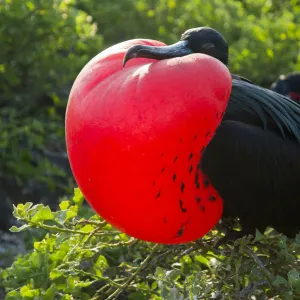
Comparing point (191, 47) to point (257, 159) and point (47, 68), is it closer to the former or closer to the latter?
point (257, 159)

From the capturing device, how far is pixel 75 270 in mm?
2521

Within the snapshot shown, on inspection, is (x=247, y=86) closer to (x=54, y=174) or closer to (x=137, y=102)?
(x=137, y=102)

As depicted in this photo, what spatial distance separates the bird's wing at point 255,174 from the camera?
2361 mm

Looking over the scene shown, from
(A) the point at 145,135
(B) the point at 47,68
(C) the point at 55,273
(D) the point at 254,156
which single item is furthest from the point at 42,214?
(B) the point at 47,68

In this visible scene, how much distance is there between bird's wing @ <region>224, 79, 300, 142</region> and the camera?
8.13 feet

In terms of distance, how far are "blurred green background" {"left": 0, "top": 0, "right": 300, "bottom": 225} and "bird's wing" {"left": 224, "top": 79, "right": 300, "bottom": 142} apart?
1720 millimetres

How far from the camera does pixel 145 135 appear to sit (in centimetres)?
211

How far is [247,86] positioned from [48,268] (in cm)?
76

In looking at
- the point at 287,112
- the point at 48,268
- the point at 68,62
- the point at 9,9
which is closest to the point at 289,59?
the point at 68,62

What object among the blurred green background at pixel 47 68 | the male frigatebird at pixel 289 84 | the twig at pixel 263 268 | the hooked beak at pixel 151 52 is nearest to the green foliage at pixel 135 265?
the twig at pixel 263 268

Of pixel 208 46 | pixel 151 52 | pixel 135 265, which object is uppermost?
pixel 151 52

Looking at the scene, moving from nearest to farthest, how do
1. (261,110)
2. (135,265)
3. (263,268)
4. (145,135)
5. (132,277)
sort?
(145,135), (263,268), (261,110), (132,277), (135,265)

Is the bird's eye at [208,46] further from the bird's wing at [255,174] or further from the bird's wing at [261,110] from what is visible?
the bird's wing at [255,174]

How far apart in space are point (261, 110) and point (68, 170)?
223 cm
